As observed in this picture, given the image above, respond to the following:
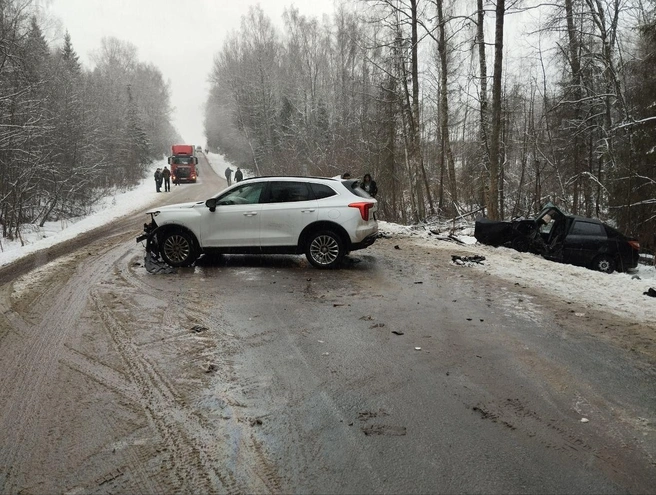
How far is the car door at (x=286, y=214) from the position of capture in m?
8.62

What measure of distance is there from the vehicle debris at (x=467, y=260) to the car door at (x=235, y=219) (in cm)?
441

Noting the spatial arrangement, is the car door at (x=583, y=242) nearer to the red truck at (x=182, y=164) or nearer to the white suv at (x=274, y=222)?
the white suv at (x=274, y=222)

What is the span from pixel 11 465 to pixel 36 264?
8.08 metres

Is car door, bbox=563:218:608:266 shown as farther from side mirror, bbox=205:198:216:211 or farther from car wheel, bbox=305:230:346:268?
side mirror, bbox=205:198:216:211

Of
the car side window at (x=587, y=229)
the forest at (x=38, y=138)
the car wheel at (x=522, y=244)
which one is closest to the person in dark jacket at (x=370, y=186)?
the car wheel at (x=522, y=244)

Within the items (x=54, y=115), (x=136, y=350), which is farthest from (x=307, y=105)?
(x=136, y=350)

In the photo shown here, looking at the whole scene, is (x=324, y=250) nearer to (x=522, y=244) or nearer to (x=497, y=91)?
(x=522, y=244)

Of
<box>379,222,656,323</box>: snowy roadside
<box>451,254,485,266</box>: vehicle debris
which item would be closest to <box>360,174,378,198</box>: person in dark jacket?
<box>379,222,656,323</box>: snowy roadside

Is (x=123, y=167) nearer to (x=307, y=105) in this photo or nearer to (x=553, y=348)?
(x=307, y=105)

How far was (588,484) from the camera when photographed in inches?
106

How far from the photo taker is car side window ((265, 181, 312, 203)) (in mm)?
8781

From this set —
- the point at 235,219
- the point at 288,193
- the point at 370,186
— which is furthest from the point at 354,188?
the point at 370,186

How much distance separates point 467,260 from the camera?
10031 millimetres

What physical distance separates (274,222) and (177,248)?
6.59 ft
